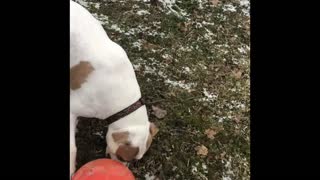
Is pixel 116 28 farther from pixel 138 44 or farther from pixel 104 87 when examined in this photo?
pixel 104 87

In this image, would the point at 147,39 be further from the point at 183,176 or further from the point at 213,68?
the point at 183,176

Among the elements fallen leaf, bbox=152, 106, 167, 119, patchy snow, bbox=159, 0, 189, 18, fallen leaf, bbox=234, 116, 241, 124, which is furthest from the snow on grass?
fallen leaf, bbox=234, 116, 241, 124

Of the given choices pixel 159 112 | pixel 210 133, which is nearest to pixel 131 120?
pixel 159 112

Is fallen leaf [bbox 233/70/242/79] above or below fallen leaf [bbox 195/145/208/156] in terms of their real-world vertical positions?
above

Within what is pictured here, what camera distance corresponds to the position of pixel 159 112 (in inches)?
159

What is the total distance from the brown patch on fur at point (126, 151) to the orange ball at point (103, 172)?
13 centimetres

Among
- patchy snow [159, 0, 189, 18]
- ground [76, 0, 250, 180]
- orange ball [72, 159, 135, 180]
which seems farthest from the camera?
patchy snow [159, 0, 189, 18]

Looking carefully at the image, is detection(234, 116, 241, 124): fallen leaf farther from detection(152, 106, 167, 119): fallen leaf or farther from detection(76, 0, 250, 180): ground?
detection(152, 106, 167, 119): fallen leaf

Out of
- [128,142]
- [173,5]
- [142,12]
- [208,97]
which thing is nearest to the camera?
[128,142]

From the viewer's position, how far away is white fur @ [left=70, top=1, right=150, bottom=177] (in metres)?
3.24

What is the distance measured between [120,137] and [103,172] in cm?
37

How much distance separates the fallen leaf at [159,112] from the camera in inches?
158
